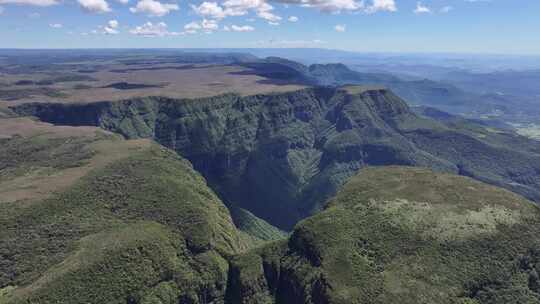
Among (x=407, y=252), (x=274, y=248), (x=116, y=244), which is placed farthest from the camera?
(x=274, y=248)

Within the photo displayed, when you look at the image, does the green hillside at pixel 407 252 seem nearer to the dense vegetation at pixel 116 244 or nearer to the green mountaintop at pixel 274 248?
the green mountaintop at pixel 274 248

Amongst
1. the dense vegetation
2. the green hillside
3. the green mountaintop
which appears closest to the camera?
the green hillside

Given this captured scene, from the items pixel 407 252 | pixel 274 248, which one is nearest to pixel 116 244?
pixel 274 248

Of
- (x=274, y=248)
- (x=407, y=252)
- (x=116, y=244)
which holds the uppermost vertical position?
(x=407, y=252)

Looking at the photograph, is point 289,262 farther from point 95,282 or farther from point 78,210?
point 78,210

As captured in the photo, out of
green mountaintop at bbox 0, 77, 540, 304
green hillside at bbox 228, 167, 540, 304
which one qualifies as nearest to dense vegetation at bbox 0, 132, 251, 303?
green mountaintop at bbox 0, 77, 540, 304

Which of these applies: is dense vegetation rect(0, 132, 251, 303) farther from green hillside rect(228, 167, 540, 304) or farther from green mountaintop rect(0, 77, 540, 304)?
green hillside rect(228, 167, 540, 304)

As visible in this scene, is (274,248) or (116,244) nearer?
(116,244)

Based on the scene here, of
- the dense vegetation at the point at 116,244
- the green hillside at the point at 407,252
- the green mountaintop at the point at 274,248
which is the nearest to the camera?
the green hillside at the point at 407,252

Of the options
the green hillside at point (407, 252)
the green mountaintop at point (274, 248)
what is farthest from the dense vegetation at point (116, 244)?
the green hillside at point (407, 252)

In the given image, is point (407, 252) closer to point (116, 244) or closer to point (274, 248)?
point (274, 248)

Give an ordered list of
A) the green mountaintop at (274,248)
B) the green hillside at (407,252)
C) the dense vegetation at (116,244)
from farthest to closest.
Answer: the dense vegetation at (116,244) < the green mountaintop at (274,248) < the green hillside at (407,252)

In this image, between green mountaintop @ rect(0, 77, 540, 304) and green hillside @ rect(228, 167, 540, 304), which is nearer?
green hillside @ rect(228, 167, 540, 304)

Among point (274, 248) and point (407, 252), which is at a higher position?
point (407, 252)
